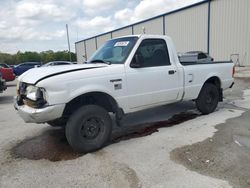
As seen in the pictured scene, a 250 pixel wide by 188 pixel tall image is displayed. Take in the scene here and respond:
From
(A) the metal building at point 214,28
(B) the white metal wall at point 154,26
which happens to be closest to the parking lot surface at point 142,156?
(A) the metal building at point 214,28

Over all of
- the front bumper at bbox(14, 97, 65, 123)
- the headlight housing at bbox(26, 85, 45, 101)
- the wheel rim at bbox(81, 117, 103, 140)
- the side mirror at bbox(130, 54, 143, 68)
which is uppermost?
the side mirror at bbox(130, 54, 143, 68)

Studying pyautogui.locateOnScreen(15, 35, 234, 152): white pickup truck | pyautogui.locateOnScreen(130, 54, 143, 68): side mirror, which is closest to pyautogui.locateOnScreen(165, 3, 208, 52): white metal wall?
pyautogui.locateOnScreen(15, 35, 234, 152): white pickup truck

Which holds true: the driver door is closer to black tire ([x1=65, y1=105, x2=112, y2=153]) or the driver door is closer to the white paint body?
the white paint body

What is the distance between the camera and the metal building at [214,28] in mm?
18906

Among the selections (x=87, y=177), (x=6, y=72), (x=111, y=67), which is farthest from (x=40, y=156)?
(x=6, y=72)

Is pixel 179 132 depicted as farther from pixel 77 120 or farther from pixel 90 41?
pixel 90 41

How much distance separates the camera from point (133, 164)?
3566mm

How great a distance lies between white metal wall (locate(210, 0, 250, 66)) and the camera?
1862 cm

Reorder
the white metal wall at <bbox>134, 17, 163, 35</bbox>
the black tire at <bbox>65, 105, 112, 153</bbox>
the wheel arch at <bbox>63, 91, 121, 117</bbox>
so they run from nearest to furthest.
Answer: the black tire at <bbox>65, 105, 112, 153</bbox>, the wheel arch at <bbox>63, 91, 121, 117</bbox>, the white metal wall at <bbox>134, 17, 163, 35</bbox>

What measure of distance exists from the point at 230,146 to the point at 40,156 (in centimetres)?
323

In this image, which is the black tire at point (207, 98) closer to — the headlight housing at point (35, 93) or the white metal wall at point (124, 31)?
the headlight housing at point (35, 93)

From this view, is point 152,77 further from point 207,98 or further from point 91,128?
point 207,98

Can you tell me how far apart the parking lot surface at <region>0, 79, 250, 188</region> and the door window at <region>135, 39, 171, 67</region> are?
1425 mm

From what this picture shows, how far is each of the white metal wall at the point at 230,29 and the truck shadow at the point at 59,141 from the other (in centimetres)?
1573
